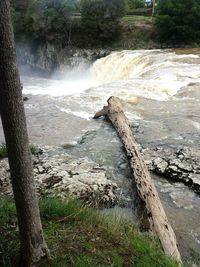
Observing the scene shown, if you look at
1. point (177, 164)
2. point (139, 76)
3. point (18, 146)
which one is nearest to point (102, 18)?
point (139, 76)

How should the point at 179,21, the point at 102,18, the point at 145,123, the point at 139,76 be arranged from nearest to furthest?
1. the point at 145,123
2. the point at 139,76
3. the point at 179,21
4. the point at 102,18

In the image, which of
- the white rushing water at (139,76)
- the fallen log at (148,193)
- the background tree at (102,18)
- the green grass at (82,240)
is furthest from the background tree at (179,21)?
the green grass at (82,240)

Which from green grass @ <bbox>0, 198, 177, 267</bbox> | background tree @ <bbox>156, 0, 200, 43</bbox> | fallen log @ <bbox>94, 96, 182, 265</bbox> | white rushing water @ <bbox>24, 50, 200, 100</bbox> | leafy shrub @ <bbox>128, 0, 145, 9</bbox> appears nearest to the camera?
green grass @ <bbox>0, 198, 177, 267</bbox>

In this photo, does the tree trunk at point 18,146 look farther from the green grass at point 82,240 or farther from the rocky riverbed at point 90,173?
the rocky riverbed at point 90,173

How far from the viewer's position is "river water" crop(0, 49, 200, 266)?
19.4 ft

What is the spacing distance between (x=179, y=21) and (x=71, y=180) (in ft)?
60.2

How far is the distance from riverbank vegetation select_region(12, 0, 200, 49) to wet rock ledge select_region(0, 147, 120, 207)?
16838 millimetres

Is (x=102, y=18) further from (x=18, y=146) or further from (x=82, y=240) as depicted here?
(x=18, y=146)

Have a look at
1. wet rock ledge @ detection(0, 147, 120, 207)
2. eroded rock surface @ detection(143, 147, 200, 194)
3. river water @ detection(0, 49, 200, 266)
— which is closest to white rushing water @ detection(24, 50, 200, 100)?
river water @ detection(0, 49, 200, 266)

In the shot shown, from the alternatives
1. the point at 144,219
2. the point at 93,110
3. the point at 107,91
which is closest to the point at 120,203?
the point at 144,219

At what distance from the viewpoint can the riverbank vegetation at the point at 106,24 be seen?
22.1 m

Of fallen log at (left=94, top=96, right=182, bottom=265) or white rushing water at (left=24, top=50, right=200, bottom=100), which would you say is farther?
white rushing water at (left=24, top=50, right=200, bottom=100)

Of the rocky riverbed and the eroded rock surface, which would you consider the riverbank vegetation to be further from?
the rocky riverbed

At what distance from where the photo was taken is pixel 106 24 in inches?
933
